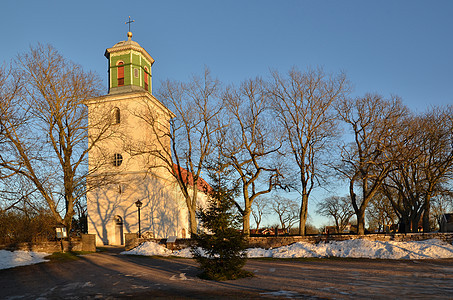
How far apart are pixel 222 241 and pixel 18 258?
36.7ft

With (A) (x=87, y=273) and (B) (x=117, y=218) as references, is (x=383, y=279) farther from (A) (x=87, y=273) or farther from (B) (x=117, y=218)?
(B) (x=117, y=218)

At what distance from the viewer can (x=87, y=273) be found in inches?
571

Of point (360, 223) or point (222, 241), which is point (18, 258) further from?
point (360, 223)

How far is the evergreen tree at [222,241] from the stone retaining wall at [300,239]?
9.77 m

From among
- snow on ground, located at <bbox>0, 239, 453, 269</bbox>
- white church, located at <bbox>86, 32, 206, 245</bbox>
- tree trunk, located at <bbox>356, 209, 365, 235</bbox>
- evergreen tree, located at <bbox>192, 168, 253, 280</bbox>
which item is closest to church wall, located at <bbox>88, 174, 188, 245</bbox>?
white church, located at <bbox>86, 32, 206, 245</bbox>

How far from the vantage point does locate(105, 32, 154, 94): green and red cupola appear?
106 ft

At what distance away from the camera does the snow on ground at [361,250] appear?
727 inches

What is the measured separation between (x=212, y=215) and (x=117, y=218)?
72.7 ft

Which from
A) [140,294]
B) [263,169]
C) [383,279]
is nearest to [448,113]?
[263,169]

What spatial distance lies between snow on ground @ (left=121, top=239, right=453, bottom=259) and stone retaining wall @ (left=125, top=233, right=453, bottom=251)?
20.1 inches

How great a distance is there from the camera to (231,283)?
37.8 feet

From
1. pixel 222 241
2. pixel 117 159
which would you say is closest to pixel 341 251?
pixel 222 241

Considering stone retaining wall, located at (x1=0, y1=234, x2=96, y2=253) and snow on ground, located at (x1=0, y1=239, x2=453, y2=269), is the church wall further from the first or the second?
snow on ground, located at (x1=0, y1=239, x2=453, y2=269)

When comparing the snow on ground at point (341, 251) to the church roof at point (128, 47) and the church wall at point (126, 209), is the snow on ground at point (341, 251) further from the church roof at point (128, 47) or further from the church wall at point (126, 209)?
the church roof at point (128, 47)
